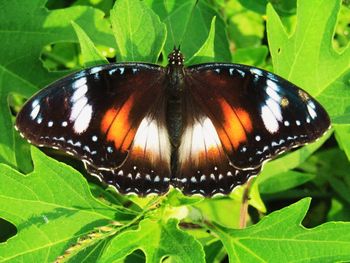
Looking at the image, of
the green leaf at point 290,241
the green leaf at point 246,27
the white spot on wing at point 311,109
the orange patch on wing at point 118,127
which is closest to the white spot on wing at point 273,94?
the white spot on wing at point 311,109

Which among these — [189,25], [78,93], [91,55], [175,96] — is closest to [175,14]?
[189,25]

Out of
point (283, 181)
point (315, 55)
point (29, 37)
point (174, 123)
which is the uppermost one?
point (29, 37)

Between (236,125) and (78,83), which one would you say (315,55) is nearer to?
(236,125)

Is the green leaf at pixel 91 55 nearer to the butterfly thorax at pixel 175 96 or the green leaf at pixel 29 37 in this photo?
the butterfly thorax at pixel 175 96

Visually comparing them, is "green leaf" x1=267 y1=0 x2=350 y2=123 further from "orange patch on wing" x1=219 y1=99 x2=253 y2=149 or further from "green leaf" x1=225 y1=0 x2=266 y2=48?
"green leaf" x1=225 y1=0 x2=266 y2=48

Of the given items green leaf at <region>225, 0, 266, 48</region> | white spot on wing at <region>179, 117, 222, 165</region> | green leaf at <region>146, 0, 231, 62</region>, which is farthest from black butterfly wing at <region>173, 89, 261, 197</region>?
green leaf at <region>225, 0, 266, 48</region>

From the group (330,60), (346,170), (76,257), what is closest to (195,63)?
(330,60)
